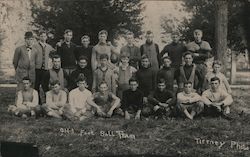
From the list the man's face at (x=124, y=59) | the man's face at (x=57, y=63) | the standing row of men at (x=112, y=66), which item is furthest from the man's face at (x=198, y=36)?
the man's face at (x=57, y=63)

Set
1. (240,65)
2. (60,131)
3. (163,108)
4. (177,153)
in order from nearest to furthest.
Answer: (177,153)
(60,131)
(163,108)
(240,65)

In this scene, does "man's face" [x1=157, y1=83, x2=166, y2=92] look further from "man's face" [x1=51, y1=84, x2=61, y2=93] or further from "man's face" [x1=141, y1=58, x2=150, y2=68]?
"man's face" [x1=51, y1=84, x2=61, y2=93]

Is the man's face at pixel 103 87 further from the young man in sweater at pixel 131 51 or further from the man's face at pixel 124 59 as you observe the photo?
the young man in sweater at pixel 131 51

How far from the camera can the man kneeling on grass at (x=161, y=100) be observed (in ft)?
20.8

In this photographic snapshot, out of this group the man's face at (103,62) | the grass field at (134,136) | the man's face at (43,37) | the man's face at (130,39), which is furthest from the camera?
the man's face at (130,39)

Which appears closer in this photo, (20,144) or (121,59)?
(20,144)

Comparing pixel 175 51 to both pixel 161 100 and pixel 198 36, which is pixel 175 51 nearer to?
pixel 198 36

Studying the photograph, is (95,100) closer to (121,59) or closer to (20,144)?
(121,59)

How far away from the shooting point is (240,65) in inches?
353

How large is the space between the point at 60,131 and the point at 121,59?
1610mm

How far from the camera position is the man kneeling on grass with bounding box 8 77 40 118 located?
6.43 meters

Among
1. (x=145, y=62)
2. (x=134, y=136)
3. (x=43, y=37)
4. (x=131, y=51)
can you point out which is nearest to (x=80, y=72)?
(x=43, y=37)

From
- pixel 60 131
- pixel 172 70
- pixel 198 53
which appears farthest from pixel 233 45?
pixel 60 131

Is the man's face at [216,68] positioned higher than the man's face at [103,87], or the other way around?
the man's face at [216,68]
